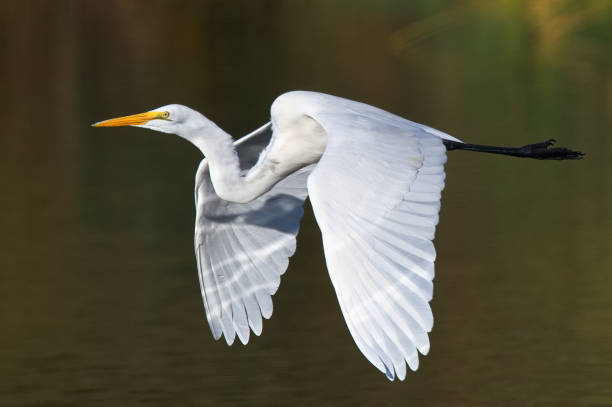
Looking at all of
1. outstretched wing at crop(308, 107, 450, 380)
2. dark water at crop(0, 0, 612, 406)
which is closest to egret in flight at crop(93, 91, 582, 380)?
outstretched wing at crop(308, 107, 450, 380)

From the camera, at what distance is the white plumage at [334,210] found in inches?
165

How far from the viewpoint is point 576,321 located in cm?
779

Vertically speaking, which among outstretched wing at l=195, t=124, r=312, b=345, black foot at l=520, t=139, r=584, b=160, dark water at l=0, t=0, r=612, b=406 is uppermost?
black foot at l=520, t=139, r=584, b=160

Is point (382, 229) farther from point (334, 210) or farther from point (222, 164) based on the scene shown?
point (222, 164)

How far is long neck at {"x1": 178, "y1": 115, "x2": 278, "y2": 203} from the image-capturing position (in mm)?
5543

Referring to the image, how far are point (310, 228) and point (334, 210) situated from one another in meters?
5.67

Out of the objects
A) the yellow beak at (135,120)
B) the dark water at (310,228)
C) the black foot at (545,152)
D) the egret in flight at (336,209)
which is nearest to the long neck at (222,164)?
the egret in flight at (336,209)

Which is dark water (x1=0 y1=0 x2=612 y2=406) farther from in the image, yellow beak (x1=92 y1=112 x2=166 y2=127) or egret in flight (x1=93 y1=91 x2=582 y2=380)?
yellow beak (x1=92 y1=112 x2=166 y2=127)

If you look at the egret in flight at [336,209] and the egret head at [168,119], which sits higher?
the egret head at [168,119]

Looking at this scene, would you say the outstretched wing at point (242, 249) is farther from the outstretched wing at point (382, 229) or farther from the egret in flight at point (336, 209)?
the outstretched wing at point (382, 229)

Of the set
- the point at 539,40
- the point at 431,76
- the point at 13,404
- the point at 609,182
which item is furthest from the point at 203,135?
the point at 539,40

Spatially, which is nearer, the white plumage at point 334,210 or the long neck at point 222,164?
the white plumage at point 334,210

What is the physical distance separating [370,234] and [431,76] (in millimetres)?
A: 13361

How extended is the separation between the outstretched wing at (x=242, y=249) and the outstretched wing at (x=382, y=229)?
1.05 meters
